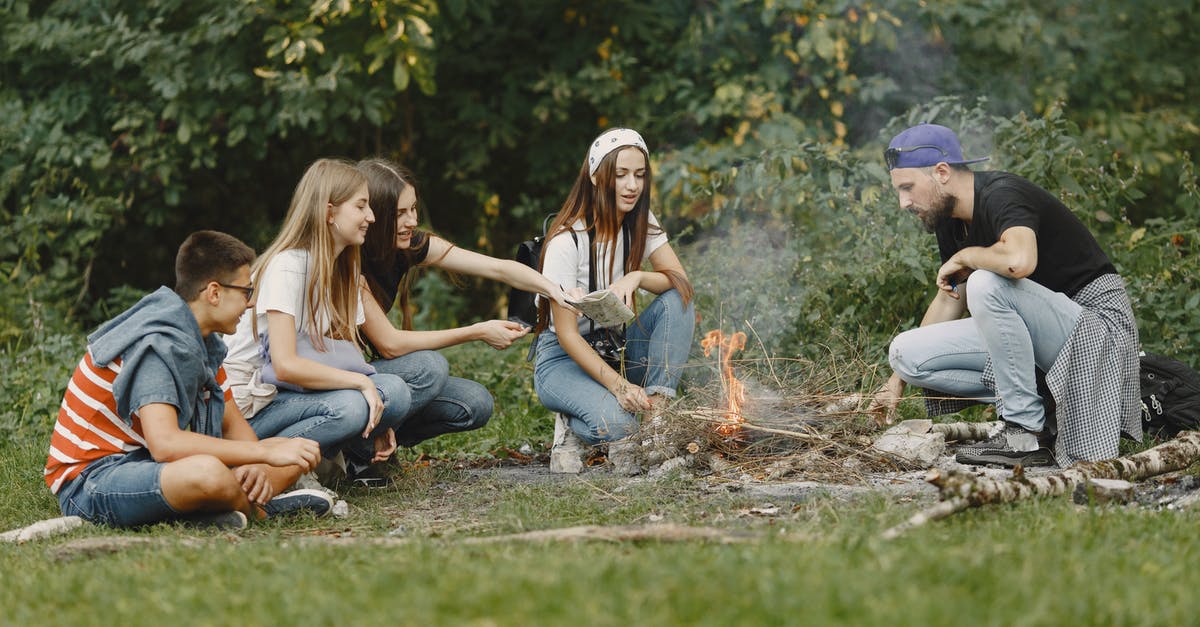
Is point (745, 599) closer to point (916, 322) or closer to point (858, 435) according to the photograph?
point (858, 435)

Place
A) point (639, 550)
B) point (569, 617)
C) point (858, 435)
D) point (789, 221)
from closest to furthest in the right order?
point (569, 617)
point (639, 550)
point (858, 435)
point (789, 221)

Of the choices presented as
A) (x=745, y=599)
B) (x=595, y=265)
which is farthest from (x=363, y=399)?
(x=745, y=599)

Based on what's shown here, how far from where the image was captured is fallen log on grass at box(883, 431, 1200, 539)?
3.76 m

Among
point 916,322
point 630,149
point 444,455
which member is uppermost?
point 630,149

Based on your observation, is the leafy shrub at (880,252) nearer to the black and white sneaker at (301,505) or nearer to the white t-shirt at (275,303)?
the white t-shirt at (275,303)

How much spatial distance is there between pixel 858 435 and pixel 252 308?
2.68 metres

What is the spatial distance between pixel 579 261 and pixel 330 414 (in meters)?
1.48

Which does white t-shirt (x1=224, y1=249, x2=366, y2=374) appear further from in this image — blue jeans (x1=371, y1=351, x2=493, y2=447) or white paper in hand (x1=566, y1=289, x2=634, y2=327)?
white paper in hand (x1=566, y1=289, x2=634, y2=327)

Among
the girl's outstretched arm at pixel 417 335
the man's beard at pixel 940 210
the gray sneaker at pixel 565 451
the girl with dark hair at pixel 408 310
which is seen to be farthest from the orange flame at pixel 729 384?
the man's beard at pixel 940 210

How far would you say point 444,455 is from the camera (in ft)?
21.0

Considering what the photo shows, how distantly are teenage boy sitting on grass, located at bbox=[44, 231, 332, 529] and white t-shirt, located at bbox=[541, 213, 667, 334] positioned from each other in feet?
5.14

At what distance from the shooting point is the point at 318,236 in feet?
16.3

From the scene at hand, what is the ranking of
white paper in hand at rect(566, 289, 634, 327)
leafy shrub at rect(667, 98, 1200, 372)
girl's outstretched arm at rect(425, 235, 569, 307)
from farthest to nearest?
1. leafy shrub at rect(667, 98, 1200, 372)
2. girl's outstretched arm at rect(425, 235, 569, 307)
3. white paper in hand at rect(566, 289, 634, 327)

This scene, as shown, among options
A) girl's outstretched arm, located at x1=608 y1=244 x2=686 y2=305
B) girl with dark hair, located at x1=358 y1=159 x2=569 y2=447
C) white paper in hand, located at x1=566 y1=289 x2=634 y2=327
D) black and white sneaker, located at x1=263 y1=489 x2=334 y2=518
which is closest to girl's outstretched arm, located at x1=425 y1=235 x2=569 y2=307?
girl with dark hair, located at x1=358 y1=159 x2=569 y2=447
